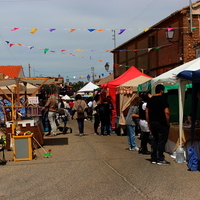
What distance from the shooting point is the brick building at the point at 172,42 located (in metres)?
19.4

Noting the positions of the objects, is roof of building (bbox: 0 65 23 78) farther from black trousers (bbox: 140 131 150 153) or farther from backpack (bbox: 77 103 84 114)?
black trousers (bbox: 140 131 150 153)

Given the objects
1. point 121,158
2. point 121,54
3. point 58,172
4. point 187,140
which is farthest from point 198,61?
point 121,54

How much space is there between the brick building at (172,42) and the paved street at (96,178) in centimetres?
975

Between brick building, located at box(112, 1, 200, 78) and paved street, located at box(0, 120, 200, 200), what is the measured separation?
32.0ft

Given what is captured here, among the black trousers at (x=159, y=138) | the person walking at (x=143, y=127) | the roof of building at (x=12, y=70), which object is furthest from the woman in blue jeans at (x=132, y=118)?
the roof of building at (x=12, y=70)

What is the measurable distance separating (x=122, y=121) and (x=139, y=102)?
4.96 m

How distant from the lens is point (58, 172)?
24.1 feet

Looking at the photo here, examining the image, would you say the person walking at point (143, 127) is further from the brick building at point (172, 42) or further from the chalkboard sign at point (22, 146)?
the brick building at point (172, 42)

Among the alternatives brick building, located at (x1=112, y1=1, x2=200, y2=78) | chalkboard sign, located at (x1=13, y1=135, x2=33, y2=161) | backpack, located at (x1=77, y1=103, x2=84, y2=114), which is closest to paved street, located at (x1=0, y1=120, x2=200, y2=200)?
chalkboard sign, located at (x1=13, y1=135, x2=33, y2=161)

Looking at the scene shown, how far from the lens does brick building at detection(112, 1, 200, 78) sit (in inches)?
765

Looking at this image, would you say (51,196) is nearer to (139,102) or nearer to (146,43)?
(139,102)

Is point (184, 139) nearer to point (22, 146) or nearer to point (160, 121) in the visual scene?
point (160, 121)

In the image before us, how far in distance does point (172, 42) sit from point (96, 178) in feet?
50.8

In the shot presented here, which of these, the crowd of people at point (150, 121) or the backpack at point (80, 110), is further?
the backpack at point (80, 110)
